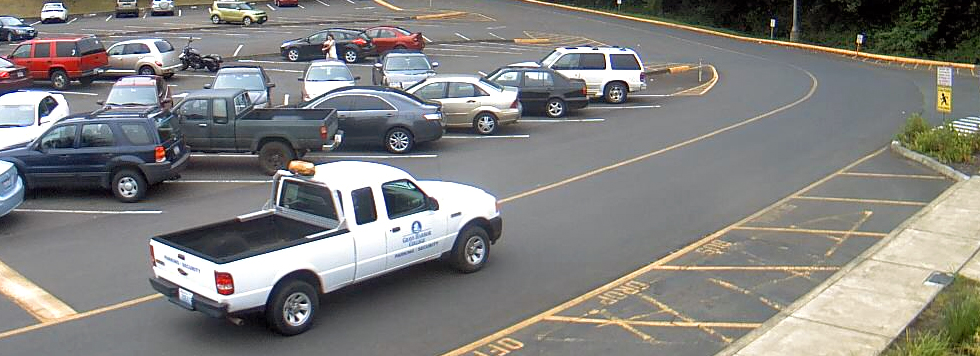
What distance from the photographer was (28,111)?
1905 cm

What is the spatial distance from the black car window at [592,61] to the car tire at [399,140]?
9142 millimetres

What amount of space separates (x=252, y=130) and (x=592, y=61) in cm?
1281

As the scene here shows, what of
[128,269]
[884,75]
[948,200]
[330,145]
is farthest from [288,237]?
[884,75]

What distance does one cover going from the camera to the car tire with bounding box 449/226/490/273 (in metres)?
11.6

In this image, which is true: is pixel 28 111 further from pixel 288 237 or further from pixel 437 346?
pixel 437 346

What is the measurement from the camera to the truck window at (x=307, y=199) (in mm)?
10398

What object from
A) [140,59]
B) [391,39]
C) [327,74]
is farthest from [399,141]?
[391,39]

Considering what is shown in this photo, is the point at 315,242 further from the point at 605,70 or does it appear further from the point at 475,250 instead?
the point at 605,70

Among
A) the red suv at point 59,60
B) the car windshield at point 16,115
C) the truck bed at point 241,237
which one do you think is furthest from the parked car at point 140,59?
the truck bed at point 241,237

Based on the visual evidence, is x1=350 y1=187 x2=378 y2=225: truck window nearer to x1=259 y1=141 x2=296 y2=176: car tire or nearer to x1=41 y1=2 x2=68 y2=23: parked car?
x1=259 y1=141 x2=296 y2=176: car tire

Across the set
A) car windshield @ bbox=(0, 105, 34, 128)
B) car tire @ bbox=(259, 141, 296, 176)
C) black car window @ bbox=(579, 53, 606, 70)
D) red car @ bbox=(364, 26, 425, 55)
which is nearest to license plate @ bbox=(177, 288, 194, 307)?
car tire @ bbox=(259, 141, 296, 176)

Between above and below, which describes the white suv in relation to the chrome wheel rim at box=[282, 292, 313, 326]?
above

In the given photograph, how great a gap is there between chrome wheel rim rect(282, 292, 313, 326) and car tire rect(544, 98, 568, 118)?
52.3 feet

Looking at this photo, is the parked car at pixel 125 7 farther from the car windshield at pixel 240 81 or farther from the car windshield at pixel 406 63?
the car windshield at pixel 240 81
